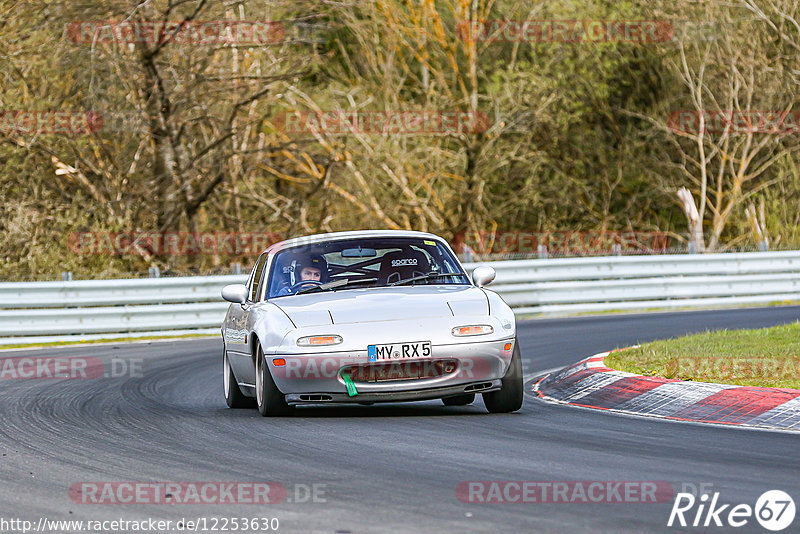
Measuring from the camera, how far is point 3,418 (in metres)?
10.5

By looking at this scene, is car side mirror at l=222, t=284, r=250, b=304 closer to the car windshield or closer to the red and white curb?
the car windshield

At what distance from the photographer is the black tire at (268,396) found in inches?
378

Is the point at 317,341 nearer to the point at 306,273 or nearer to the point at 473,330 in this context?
the point at 473,330

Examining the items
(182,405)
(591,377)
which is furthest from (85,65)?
(591,377)

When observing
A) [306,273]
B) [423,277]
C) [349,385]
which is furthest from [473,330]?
[306,273]

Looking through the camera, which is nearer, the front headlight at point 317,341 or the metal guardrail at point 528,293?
the front headlight at point 317,341

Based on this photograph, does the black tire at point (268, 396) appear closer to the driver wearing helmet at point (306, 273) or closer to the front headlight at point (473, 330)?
the driver wearing helmet at point (306, 273)

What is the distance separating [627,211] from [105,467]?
94.5 ft

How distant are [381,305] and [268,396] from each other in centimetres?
106

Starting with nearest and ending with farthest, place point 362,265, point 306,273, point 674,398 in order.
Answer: point 674,398, point 306,273, point 362,265

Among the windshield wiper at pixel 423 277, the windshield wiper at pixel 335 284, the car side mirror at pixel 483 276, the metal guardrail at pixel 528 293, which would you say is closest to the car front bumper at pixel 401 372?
the car side mirror at pixel 483 276

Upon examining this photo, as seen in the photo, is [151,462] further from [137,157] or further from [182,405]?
[137,157]

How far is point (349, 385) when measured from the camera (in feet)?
30.3

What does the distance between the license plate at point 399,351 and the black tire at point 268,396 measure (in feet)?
2.86
